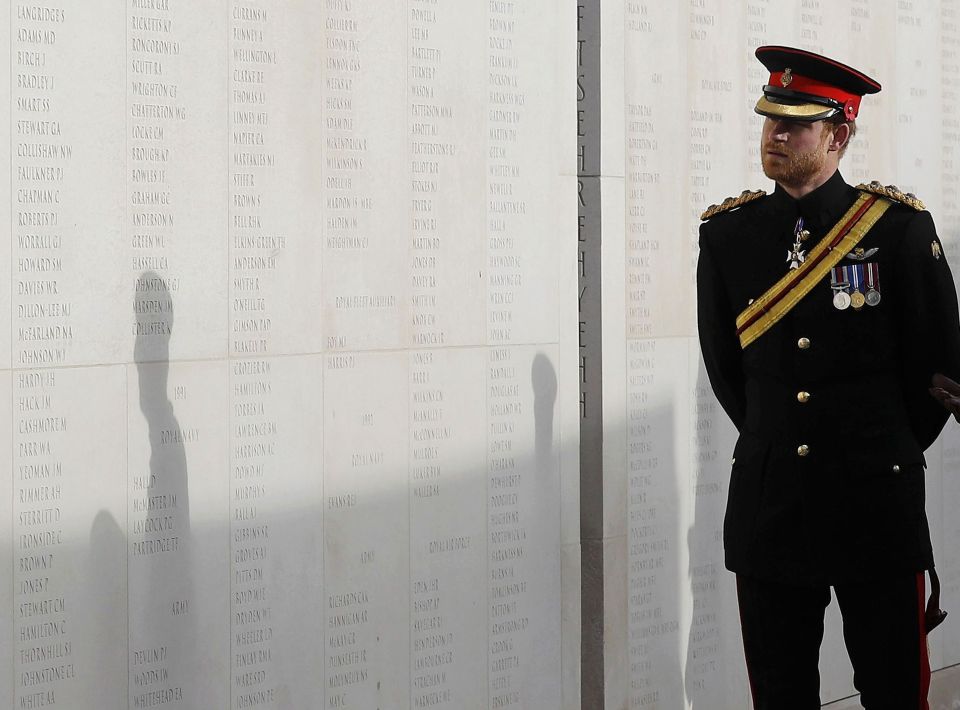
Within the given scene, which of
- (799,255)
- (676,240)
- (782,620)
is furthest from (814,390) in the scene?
(676,240)

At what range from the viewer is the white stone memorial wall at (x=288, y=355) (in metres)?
3.45

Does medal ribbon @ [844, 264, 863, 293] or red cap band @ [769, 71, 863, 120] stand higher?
red cap band @ [769, 71, 863, 120]

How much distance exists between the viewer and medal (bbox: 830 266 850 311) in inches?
129

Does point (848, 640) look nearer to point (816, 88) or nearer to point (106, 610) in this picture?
point (816, 88)

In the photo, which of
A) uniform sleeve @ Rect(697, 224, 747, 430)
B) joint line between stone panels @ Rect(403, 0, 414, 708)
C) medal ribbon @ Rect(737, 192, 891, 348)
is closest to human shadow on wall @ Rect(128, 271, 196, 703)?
joint line between stone panels @ Rect(403, 0, 414, 708)

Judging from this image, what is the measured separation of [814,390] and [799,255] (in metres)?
0.32

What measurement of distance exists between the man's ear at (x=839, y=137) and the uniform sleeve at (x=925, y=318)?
251 mm

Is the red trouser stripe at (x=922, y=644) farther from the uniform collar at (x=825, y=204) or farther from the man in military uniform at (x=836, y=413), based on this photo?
the uniform collar at (x=825, y=204)

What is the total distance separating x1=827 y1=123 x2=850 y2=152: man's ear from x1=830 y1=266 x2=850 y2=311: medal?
0.97 feet

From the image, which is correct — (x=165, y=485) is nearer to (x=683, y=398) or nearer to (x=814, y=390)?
(x=814, y=390)

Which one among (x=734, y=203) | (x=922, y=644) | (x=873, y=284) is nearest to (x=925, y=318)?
(x=873, y=284)

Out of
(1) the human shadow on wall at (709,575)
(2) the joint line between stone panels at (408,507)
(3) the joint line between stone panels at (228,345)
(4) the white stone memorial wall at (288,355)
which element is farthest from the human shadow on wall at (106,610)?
(1) the human shadow on wall at (709,575)

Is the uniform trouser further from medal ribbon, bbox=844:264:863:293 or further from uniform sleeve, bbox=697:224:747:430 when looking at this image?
medal ribbon, bbox=844:264:863:293

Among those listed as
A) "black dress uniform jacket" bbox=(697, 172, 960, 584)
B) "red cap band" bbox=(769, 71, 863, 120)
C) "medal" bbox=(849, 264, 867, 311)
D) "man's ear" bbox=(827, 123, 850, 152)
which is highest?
"red cap band" bbox=(769, 71, 863, 120)
